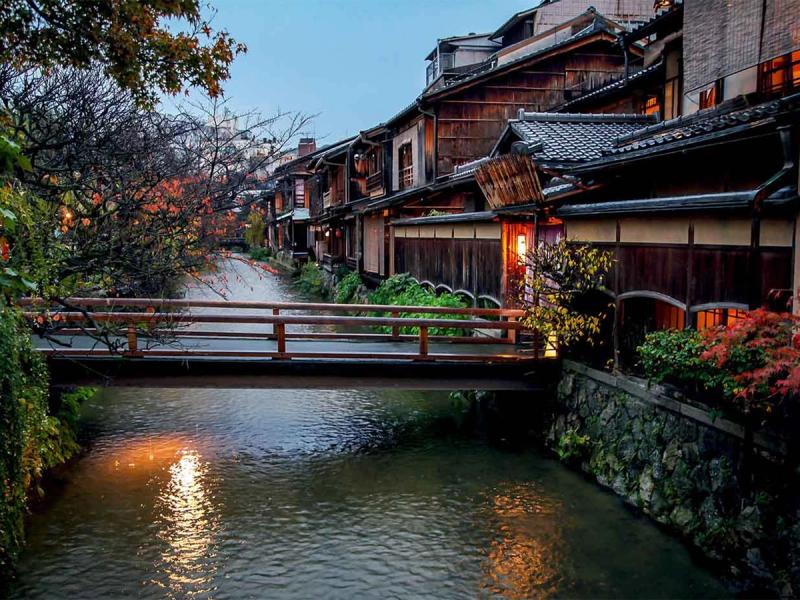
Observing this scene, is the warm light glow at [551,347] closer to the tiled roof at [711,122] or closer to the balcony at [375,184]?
the tiled roof at [711,122]

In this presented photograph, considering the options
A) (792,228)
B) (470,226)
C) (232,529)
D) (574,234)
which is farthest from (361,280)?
(792,228)

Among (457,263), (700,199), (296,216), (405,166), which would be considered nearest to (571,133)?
(457,263)

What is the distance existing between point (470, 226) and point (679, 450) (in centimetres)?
1107

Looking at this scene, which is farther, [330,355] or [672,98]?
[672,98]

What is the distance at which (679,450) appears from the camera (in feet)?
32.6

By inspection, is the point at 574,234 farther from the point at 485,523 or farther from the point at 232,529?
the point at 232,529

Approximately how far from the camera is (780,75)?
1198 cm

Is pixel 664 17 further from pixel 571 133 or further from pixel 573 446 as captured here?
pixel 573 446

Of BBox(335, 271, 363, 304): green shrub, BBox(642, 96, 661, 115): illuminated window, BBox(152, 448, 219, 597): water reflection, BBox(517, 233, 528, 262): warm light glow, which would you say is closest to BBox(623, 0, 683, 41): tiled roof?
BBox(642, 96, 661, 115): illuminated window

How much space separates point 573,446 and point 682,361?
436cm

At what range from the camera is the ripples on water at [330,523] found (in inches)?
356

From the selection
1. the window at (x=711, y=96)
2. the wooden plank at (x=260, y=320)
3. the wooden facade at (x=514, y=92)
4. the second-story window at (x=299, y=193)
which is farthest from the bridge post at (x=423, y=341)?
the second-story window at (x=299, y=193)

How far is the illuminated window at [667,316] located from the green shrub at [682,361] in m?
3.04

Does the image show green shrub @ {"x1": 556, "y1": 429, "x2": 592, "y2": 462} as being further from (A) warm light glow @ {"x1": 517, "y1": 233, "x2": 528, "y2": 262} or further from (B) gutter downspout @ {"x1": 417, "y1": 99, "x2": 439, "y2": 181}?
(B) gutter downspout @ {"x1": 417, "y1": 99, "x2": 439, "y2": 181}
